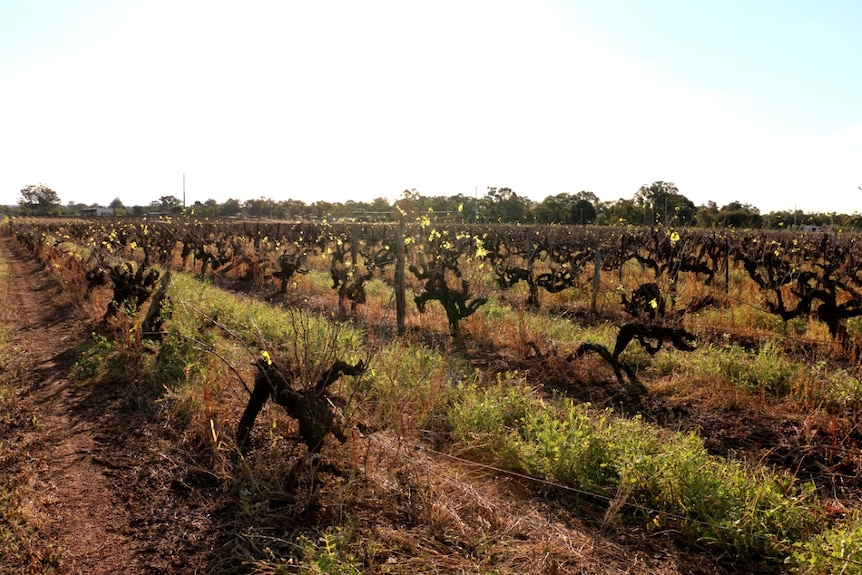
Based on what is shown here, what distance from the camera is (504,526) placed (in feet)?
11.3

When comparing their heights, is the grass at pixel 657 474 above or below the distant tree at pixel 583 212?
below

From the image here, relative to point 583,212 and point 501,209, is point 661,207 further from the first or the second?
point 583,212

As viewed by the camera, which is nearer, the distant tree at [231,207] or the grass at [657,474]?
the grass at [657,474]

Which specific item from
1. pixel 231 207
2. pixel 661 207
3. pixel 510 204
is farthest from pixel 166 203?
pixel 661 207

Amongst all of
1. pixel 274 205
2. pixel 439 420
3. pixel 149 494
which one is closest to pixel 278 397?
pixel 149 494

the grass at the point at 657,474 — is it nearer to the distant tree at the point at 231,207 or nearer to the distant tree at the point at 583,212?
the distant tree at the point at 583,212

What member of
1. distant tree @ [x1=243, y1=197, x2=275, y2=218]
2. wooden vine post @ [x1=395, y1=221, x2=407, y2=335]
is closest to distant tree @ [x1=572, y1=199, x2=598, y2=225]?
distant tree @ [x1=243, y1=197, x2=275, y2=218]

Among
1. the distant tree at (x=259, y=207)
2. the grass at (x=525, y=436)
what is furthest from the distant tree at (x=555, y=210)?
the grass at (x=525, y=436)

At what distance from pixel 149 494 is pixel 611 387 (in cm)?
471

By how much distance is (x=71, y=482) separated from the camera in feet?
13.3

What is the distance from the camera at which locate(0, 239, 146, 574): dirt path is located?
3.26 metres

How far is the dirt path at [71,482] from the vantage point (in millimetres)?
3262

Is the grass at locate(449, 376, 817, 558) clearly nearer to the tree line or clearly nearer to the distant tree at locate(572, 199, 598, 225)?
the tree line

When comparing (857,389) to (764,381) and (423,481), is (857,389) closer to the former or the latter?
(764,381)
